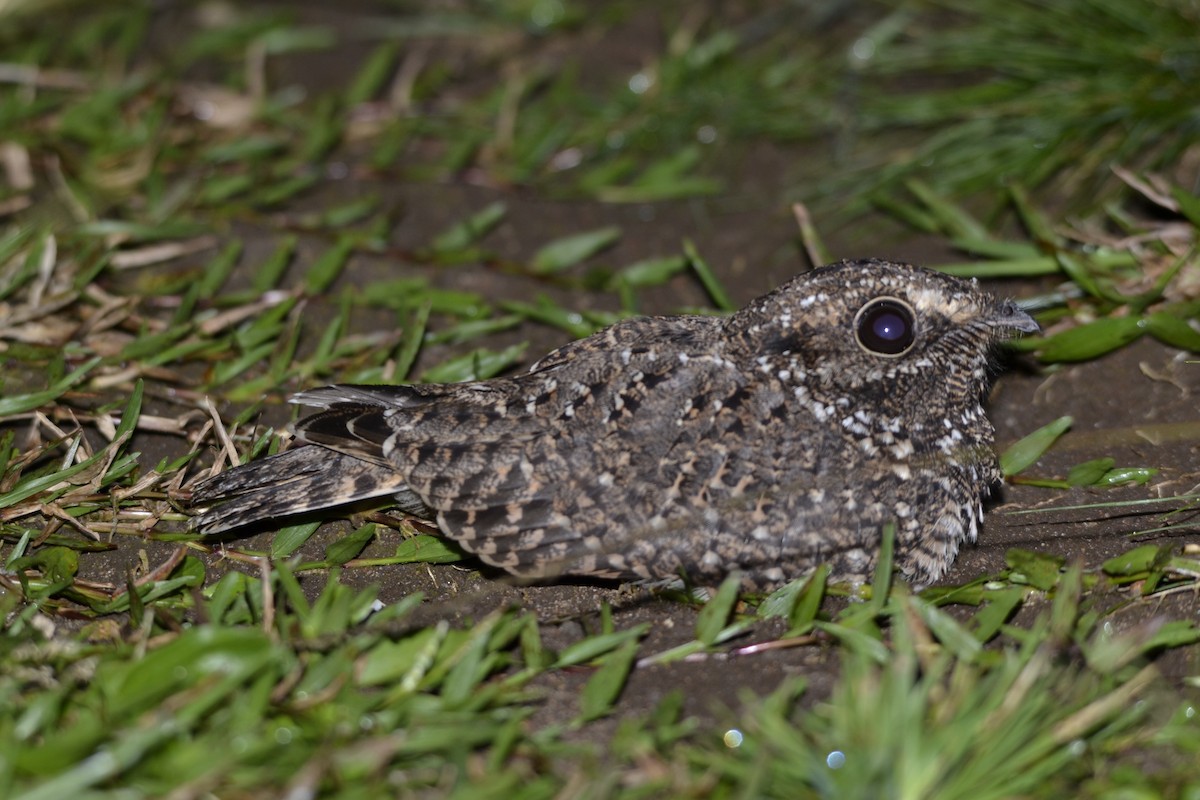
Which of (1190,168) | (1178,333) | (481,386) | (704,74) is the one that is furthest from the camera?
(704,74)

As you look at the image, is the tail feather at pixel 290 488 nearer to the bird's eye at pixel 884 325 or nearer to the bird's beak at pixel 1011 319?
the bird's eye at pixel 884 325

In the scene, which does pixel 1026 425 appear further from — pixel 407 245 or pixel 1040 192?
pixel 407 245

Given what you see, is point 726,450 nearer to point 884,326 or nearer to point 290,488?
point 884,326

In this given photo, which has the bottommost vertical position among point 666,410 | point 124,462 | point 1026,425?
point 1026,425

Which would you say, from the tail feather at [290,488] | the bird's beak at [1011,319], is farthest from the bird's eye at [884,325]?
the tail feather at [290,488]

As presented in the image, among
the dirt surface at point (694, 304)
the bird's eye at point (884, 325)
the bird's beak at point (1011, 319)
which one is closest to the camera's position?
the dirt surface at point (694, 304)

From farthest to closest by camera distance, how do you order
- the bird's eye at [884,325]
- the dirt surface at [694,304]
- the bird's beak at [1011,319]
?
the bird's beak at [1011,319]
the bird's eye at [884,325]
the dirt surface at [694,304]

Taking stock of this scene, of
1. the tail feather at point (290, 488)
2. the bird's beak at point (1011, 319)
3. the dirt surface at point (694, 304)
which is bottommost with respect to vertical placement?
the dirt surface at point (694, 304)

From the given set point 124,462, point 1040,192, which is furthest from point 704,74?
point 124,462
